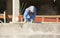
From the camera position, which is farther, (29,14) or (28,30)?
(29,14)

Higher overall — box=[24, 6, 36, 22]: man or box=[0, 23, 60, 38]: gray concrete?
box=[24, 6, 36, 22]: man

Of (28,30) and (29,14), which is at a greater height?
(29,14)

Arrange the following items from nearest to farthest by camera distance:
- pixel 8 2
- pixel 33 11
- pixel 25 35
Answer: pixel 25 35
pixel 33 11
pixel 8 2

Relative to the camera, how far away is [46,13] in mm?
17266

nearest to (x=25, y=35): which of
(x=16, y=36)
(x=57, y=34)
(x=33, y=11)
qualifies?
(x=16, y=36)

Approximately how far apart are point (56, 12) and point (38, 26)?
844 centimetres

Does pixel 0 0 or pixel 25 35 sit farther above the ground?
pixel 0 0

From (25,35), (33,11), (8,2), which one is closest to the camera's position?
(25,35)

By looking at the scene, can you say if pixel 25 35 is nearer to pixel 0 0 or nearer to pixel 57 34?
pixel 57 34

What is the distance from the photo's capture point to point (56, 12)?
17422 millimetres

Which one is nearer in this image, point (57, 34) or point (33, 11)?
point (57, 34)

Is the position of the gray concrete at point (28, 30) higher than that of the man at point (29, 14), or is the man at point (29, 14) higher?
the man at point (29, 14)

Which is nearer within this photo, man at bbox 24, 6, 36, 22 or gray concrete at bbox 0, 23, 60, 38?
gray concrete at bbox 0, 23, 60, 38

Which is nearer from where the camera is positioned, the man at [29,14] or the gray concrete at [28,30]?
the gray concrete at [28,30]
